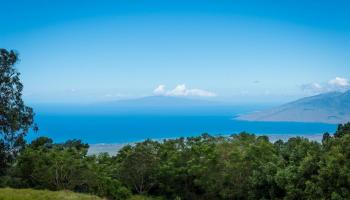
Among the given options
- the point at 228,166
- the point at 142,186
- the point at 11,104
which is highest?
the point at 11,104

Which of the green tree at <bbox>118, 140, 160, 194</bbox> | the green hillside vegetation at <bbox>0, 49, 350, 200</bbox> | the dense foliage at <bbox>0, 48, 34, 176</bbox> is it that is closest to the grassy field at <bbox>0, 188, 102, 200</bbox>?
the green hillside vegetation at <bbox>0, 49, 350, 200</bbox>

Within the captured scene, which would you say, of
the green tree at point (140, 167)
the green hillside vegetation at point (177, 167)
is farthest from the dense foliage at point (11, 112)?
the green tree at point (140, 167)

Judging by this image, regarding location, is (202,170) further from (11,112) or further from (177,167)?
(11,112)

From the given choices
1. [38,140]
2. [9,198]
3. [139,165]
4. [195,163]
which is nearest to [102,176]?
[139,165]

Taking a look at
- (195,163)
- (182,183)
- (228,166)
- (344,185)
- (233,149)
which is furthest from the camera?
(182,183)

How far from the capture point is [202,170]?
38.4 m

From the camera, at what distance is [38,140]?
45.3 m

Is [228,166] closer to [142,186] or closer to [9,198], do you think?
[142,186]

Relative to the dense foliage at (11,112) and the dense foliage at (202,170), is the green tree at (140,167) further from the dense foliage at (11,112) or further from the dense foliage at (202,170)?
the dense foliage at (11,112)

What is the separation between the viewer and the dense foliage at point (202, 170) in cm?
2486

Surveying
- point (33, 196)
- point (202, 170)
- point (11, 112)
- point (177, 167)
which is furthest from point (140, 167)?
point (33, 196)

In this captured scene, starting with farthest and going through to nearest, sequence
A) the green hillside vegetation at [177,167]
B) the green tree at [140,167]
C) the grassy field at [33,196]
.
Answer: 1. the green tree at [140,167]
2. the green hillside vegetation at [177,167]
3. the grassy field at [33,196]

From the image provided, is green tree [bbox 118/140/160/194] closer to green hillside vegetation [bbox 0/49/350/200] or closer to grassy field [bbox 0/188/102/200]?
green hillside vegetation [bbox 0/49/350/200]

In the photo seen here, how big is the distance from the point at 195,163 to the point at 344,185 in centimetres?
1932
